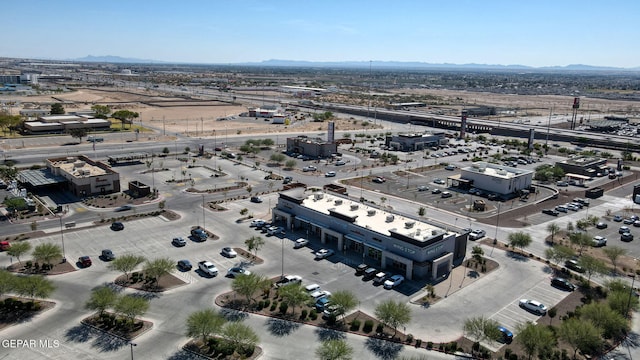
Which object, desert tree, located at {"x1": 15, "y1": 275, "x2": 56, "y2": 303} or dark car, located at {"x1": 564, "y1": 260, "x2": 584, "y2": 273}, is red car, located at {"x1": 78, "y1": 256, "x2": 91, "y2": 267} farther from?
dark car, located at {"x1": 564, "y1": 260, "x2": 584, "y2": 273}

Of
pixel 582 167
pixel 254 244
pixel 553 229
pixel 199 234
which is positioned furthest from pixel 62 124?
pixel 582 167

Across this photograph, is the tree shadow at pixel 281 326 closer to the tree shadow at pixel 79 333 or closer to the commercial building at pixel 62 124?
the tree shadow at pixel 79 333

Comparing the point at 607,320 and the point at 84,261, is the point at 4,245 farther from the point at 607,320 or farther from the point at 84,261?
the point at 607,320

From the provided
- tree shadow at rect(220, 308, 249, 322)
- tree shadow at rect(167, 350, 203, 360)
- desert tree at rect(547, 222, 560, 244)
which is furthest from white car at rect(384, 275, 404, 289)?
desert tree at rect(547, 222, 560, 244)

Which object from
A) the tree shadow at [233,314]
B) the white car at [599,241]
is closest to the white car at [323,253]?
the tree shadow at [233,314]

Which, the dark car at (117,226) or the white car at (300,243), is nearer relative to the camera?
the white car at (300,243)
